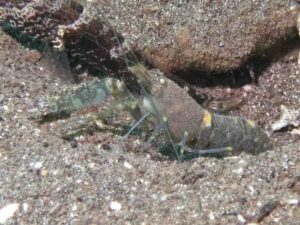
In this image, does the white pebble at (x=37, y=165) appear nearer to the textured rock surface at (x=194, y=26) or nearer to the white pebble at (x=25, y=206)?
the white pebble at (x=25, y=206)

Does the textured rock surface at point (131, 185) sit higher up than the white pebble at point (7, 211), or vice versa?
the textured rock surface at point (131, 185)

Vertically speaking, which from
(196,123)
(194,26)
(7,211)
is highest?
(194,26)

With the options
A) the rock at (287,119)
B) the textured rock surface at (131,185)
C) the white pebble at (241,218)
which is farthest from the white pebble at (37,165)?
the rock at (287,119)

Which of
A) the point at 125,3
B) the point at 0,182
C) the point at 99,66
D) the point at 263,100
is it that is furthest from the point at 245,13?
the point at 0,182

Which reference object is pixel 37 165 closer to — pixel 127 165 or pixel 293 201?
pixel 127 165

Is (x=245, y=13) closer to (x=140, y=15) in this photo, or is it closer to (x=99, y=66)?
(x=140, y=15)

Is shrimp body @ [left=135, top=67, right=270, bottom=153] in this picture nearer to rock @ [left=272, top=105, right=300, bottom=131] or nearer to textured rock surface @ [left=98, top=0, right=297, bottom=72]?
rock @ [left=272, top=105, right=300, bottom=131]

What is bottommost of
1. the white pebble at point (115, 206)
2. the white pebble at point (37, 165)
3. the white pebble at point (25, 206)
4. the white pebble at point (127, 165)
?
the white pebble at point (25, 206)

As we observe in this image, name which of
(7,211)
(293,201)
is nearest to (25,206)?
(7,211)

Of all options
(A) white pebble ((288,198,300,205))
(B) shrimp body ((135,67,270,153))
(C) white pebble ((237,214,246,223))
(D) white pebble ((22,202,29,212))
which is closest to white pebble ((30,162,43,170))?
(D) white pebble ((22,202,29,212))
